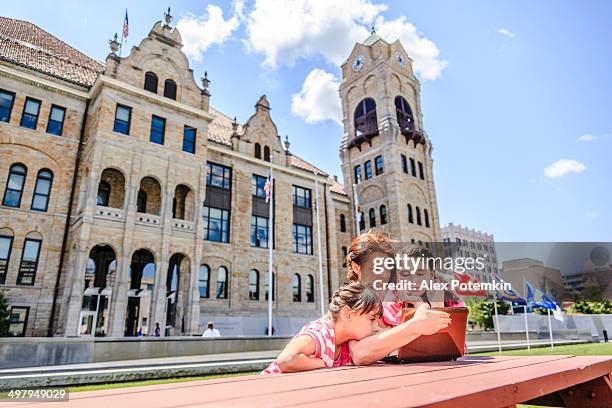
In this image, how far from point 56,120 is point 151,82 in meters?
6.10

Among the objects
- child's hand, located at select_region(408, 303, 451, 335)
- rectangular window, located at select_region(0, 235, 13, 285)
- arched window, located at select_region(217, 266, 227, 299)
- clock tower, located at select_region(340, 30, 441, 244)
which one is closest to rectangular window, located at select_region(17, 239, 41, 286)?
rectangular window, located at select_region(0, 235, 13, 285)

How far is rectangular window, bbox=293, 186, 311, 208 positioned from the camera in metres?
32.5

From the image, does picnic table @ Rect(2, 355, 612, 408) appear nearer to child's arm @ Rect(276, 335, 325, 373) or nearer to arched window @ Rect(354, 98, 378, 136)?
child's arm @ Rect(276, 335, 325, 373)

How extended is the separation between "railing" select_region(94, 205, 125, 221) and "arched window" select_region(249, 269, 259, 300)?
34.7 ft

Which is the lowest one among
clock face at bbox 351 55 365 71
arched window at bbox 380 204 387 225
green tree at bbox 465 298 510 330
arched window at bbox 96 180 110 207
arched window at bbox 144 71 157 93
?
green tree at bbox 465 298 510 330

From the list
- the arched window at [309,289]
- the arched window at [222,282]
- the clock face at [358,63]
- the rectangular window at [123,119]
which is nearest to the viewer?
the rectangular window at [123,119]

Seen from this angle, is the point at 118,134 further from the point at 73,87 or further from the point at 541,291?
the point at 541,291

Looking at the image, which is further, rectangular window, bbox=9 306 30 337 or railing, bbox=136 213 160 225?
railing, bbox=136 213 160 225

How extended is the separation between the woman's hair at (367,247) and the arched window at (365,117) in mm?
39570

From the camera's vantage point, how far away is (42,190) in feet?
66.4

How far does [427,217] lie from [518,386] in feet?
132

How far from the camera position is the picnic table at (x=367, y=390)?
1381 millimetres

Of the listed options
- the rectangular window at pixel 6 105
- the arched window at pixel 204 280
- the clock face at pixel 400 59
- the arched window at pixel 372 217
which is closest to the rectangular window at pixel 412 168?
the arched window at pixel 372 217

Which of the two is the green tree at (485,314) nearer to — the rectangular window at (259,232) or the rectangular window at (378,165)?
the rectangular window at (378,165)
